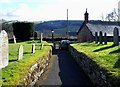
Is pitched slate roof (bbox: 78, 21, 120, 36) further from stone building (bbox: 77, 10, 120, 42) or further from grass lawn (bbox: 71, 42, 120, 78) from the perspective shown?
grass lawn (bbox: 71, 42, 120, 78)

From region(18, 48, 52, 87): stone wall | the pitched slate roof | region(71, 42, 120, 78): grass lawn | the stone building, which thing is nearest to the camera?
region(71, 42, 120, 78): grass lawn

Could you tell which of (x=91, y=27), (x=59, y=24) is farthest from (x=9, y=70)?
(x=59, y=24)

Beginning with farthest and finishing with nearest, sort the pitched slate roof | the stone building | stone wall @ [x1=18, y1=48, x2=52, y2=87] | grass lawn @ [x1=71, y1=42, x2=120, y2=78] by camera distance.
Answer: the pitched slate roof, the stone building, stone wall @ [x1=18, y1=48, x2=52, y2=87], grass lawn @ [x1=71, y1=42, x2=120, y2=78]

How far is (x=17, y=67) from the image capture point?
40.9 ft

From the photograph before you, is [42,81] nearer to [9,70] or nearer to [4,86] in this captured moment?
[9,70]

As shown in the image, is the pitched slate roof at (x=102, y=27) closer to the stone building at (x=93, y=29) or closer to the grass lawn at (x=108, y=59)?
the stone building at (x=93, y=29)

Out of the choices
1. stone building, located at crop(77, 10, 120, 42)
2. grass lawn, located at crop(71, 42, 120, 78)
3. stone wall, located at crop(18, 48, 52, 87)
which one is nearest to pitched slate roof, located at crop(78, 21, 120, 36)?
stone building, located at crop(77, 10, 120, 42)

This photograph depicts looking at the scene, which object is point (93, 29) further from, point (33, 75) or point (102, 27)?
point (33, 75)

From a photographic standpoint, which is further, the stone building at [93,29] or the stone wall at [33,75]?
the stone building at [93,29]

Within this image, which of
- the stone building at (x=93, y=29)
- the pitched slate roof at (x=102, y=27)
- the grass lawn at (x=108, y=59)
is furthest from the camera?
the pitched slate roof at (x=102, y=27)

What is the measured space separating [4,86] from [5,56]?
228 centimetres

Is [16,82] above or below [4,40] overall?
below

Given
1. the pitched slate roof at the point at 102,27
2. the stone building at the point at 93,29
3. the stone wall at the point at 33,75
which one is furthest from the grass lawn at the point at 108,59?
the pitched slate roof at the point at 102,27

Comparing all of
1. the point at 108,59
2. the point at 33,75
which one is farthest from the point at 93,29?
the point at 33,75
